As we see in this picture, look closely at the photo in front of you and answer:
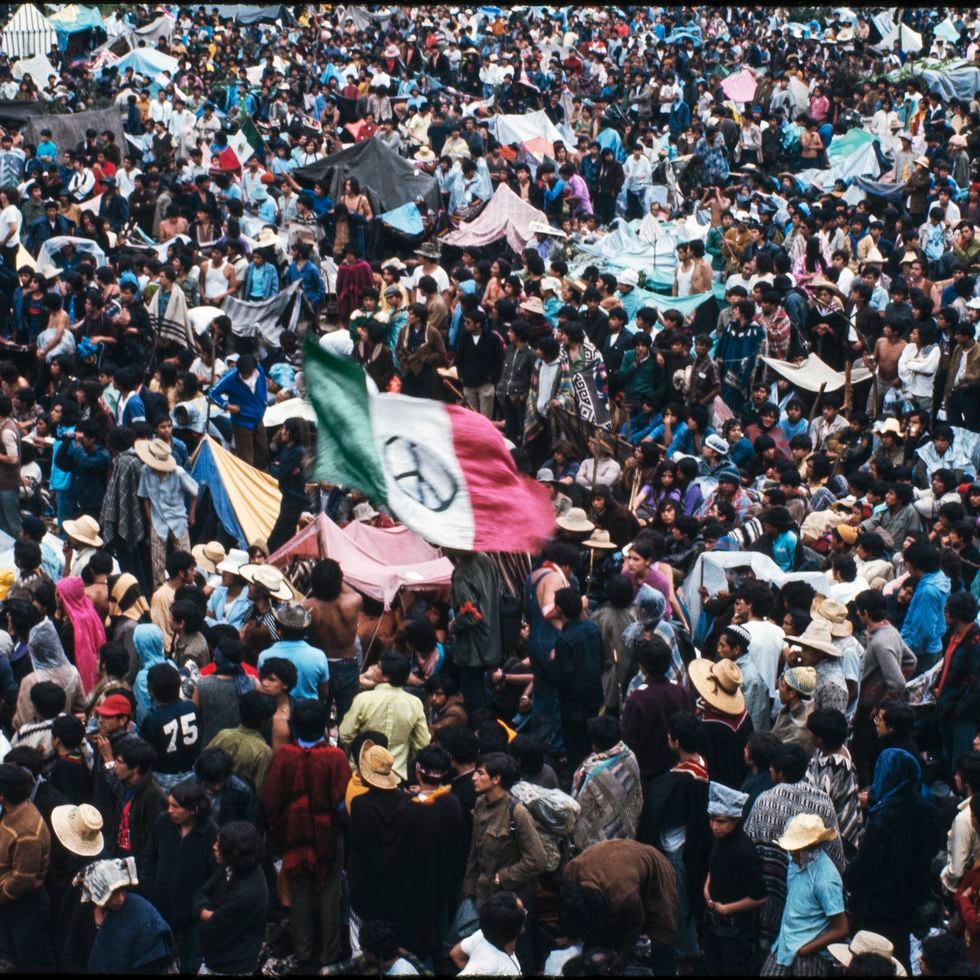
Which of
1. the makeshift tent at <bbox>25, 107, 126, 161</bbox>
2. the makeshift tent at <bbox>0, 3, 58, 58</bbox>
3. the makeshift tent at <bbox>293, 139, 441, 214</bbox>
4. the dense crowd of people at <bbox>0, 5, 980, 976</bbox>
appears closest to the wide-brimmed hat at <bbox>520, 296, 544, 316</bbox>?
the dense crowd of people at <bbox>0, 5, 980, 976</bbox>

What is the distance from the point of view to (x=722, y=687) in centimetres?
802

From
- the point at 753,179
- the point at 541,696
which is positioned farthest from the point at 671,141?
the point at 541,696

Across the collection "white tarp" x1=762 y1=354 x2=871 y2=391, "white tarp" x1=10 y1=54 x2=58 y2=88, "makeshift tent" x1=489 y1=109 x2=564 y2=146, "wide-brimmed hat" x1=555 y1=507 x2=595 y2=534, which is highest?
"wide-brimmed hat" x1=555 y1=507 x2=595 y2=534

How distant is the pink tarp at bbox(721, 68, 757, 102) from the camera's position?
27688 millimetres

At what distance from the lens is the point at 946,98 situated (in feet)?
89.3

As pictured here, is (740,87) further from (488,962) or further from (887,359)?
(488,962)

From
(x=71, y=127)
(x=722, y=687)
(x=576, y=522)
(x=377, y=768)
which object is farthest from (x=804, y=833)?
(x=71, y=127)

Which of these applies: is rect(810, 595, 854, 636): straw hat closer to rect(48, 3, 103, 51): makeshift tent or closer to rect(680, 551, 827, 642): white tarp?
rect(680, 551, 827, 642): white tarp

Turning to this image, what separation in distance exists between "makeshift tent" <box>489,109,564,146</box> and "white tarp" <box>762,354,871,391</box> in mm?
10796

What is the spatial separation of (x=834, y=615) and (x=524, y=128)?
665 inches

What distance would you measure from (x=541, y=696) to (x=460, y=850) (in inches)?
68.9

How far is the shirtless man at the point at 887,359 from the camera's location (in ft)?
45.6

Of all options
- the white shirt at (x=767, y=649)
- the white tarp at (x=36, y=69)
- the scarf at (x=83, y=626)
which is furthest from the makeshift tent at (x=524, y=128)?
the white shirt at (x=767, y=649)

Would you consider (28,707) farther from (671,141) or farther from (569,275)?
(671,141)
